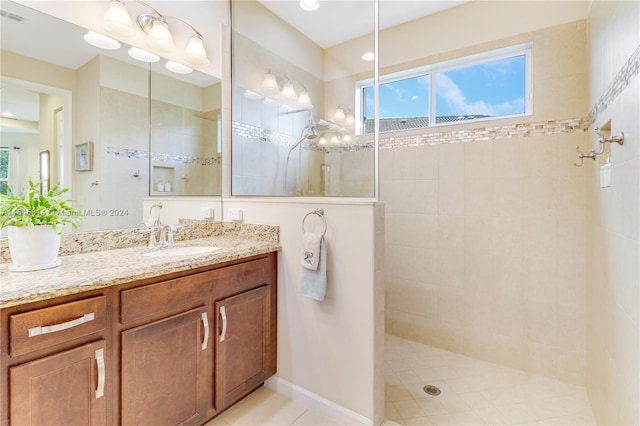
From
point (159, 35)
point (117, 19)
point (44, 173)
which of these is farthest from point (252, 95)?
point (44, 173)

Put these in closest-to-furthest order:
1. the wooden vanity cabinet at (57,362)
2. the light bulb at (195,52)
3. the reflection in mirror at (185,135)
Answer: the wooden vanity cabinet at (57,362) < the reflection in mirror at (185,135) < the light bulb at (195,52)

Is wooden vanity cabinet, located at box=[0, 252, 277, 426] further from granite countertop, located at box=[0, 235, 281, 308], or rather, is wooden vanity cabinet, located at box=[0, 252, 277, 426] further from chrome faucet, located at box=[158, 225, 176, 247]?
chrome faucet, located at box=[158, 225, 176, 247]

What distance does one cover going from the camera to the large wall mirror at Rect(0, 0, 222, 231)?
4.66ft

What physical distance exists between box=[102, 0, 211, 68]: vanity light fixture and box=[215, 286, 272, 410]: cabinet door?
1.58 metres

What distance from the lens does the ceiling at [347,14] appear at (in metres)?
2.46

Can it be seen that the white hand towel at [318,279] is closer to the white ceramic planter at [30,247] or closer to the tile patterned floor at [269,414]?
the tile patterned floor at [269,414]

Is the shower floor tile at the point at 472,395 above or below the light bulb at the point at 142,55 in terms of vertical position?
below

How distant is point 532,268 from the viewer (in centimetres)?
225

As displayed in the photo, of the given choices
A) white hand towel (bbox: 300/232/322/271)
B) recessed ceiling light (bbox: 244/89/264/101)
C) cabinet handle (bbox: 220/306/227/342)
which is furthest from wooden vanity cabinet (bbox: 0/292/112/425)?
recessed ceiling light (bbox: 244/89/264/101)

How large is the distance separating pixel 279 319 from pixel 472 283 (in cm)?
157

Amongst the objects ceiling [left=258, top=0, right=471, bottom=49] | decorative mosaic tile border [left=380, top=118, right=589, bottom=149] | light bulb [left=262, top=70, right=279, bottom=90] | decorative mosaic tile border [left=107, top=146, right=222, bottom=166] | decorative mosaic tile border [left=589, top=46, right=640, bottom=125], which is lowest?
decorative mosaic tile border [left=107, top=146, right=222, bottom=166]

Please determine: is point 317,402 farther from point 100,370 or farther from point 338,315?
point 100,370

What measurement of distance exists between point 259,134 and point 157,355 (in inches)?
69.1

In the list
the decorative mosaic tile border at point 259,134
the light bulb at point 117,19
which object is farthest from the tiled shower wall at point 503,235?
the light bulb at point 117,19
